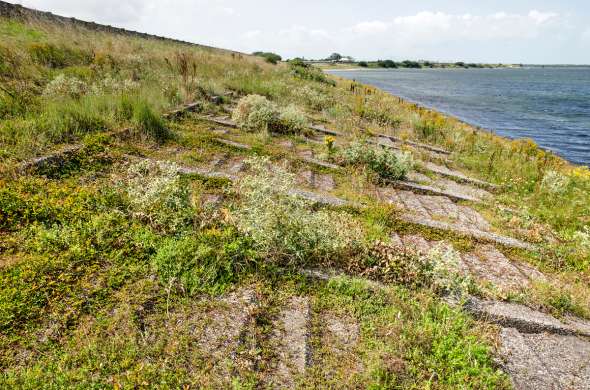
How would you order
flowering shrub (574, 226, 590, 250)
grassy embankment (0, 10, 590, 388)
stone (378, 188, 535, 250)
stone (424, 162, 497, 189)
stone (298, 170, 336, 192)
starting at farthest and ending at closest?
stone (424, 162, 497, 189) → stone (298, 170, 336, 192) → stone (378, 188, 535, 250) → flowering shrub (574, 226, 590, 250) → grassy embankment (0, 10, 590, 388)

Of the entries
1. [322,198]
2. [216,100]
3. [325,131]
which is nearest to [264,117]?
[325,131]

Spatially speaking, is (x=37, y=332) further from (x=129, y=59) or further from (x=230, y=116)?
(x=129, y=59)

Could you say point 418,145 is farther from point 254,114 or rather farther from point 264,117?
point 254,114

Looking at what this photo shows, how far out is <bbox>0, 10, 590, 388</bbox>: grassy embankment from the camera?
278 cm

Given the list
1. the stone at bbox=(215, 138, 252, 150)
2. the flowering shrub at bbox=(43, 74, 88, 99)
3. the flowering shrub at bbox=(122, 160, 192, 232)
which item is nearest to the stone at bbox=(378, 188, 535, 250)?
the stone at bbox=(215, 138, 252, 150)

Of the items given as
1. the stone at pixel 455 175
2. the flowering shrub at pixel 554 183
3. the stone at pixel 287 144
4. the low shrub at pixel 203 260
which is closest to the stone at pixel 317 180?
the stone at pixel 287 144

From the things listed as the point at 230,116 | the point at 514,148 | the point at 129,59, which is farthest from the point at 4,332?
the point at 514,148

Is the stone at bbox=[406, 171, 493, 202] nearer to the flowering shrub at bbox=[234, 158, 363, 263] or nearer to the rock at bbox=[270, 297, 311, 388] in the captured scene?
the flowering shrub at bbox=[234, 158, 363, 263]

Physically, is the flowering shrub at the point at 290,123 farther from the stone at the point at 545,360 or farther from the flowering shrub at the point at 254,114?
the stone at the point at 545,360

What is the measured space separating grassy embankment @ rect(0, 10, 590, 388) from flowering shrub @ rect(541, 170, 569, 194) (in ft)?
1.74

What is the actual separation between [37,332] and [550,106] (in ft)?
157

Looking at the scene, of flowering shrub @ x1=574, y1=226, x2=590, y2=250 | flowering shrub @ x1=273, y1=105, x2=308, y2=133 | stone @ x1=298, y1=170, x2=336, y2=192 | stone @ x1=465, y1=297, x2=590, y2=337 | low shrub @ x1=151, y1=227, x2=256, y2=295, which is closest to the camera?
low shrub @ x1=151, y1=227, x2=256, y2=295

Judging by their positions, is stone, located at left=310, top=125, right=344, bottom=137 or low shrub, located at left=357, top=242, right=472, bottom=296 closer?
low shrub, located at left=357, top=242, right=472, bottom=296

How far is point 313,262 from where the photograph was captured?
13.5ft
